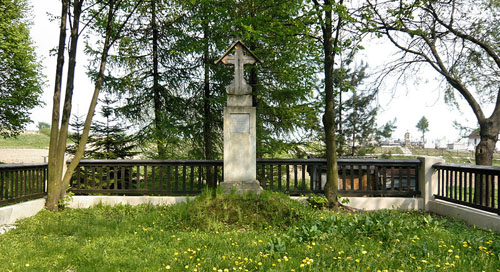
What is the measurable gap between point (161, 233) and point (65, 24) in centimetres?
570

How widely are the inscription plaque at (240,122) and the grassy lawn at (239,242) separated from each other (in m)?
1.55

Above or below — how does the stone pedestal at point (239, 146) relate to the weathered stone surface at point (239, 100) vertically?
below

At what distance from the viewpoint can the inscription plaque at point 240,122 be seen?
717cm

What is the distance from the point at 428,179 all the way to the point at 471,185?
1581 millimetres

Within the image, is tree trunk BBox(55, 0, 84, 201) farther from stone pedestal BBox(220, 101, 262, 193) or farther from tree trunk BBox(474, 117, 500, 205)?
tree trunk BBox(474, 117, 500, 205)

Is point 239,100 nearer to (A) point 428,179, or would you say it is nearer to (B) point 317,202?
(B) point 317,202

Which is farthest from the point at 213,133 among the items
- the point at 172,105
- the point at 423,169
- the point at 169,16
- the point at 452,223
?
the point at 452,223

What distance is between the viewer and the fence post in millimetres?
8109

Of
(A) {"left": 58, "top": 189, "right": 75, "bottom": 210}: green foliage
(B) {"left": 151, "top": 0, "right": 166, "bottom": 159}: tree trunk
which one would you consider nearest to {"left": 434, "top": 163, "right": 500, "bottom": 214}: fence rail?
(A) {"left": 58, "top": 189, "right": 75, "bottom": 210}: green foliage

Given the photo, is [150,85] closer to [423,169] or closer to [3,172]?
[3,172]

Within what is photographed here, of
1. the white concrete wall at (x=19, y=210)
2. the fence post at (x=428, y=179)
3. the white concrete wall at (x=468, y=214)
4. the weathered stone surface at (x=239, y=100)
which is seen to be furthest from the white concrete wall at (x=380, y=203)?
the white concrete wall at (x=19, y=210)

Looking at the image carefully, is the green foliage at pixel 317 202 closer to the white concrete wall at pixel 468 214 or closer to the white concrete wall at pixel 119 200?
the white concrete wall at pixel 468 214

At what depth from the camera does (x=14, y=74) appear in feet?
61.0

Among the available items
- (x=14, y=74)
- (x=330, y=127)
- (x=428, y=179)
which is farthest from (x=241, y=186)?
(x=14, y=74)
